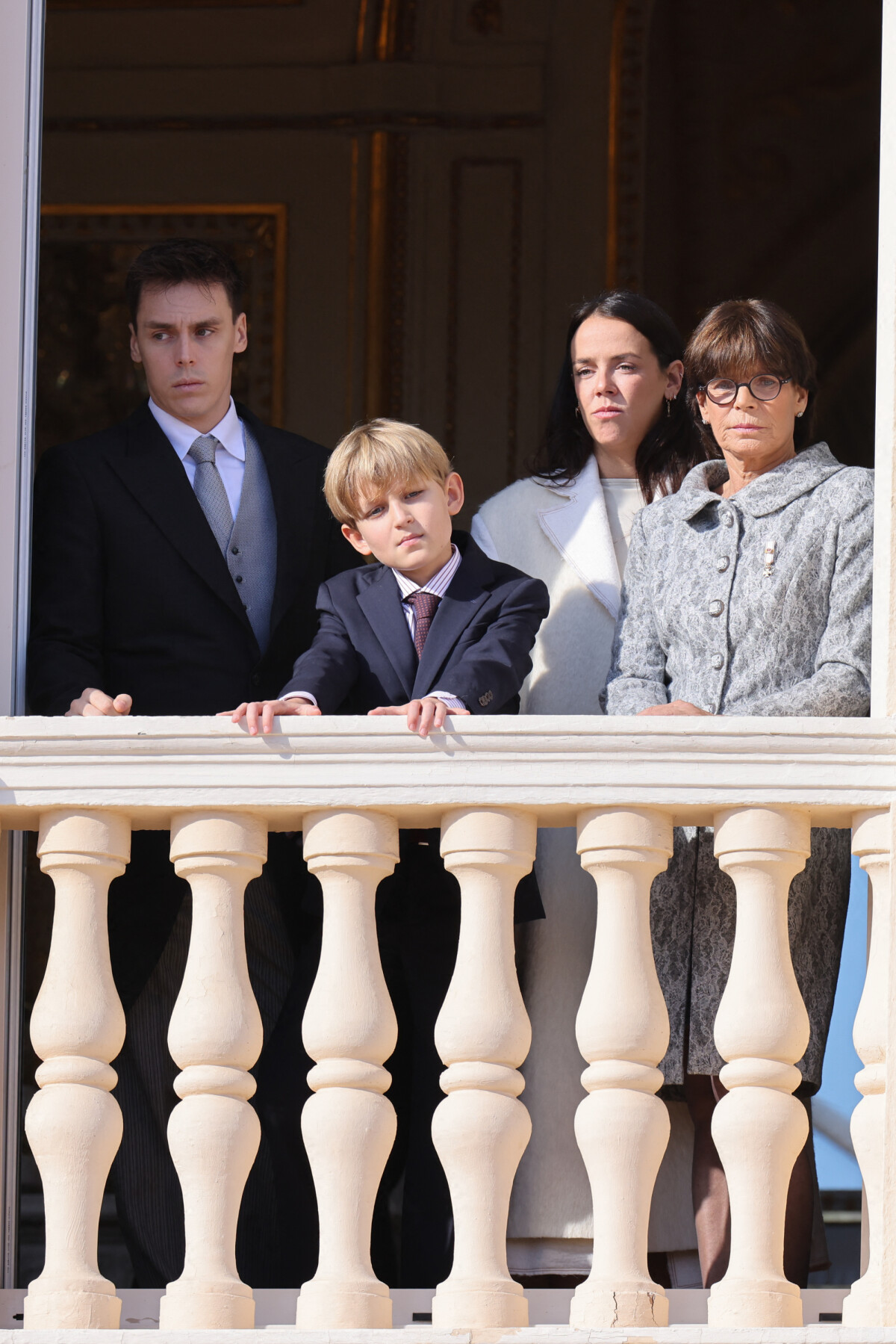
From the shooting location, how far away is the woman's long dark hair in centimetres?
370

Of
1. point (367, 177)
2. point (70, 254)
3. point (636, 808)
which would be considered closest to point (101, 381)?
point (70, 254)

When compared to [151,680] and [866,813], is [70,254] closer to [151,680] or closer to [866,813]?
[151,680]

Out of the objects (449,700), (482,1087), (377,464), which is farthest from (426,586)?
(482,1087)

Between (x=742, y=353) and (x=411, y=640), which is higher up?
(x=742, y=353)

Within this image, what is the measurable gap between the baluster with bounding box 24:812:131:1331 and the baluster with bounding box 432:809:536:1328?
0.44 m

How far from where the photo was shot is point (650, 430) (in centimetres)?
374

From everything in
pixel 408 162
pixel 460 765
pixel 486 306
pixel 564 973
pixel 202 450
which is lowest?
pixel 564 973

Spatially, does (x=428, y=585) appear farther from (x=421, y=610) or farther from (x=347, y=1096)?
(x=347, y=1096)

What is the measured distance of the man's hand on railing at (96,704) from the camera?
3043 mm

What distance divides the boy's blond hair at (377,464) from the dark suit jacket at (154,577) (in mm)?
298

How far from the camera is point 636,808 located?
281 cm

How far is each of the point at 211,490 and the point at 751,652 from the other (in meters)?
1.00

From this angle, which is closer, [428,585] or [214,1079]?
[214,1079]

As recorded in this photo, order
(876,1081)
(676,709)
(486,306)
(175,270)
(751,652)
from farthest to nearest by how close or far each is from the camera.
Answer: (486,306) → (175,270) → (751,652) → (676,709) → (876,1081)
